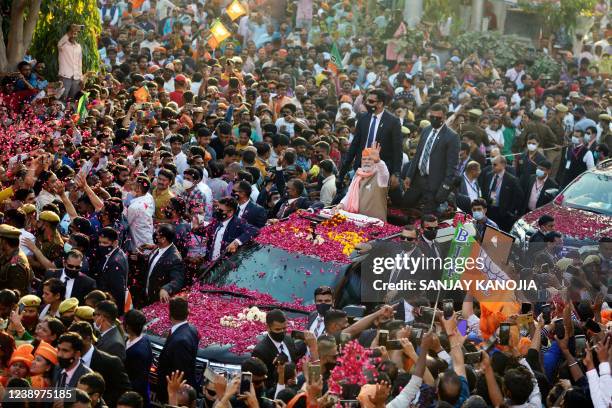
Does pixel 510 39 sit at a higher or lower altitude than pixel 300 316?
higher

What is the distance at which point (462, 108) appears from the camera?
2509 cm

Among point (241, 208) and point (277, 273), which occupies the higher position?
point (241, 208)

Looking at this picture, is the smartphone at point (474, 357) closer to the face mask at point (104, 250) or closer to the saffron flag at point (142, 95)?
the face mask at point (104, 250)

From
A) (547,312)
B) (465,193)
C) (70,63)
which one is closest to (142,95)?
A: (70,63)

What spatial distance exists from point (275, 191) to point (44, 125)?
10.7 feet

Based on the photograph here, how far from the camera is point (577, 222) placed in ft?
58.5

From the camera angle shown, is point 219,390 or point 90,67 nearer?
point 219,390

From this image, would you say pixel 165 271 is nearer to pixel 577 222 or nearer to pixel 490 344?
pixel 490 344

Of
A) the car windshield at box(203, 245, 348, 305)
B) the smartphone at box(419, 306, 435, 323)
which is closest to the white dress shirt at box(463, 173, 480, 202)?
the car windshield at box(203, 245, 348, 305)

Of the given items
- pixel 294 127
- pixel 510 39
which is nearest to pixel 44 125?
pixel 294 127

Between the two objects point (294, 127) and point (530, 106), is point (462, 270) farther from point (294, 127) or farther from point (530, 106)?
point (530, 106)

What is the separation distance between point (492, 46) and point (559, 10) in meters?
4.12

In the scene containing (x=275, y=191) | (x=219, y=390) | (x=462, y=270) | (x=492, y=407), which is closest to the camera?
(x=219, y=390)

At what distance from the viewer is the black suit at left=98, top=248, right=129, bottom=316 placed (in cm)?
1316
